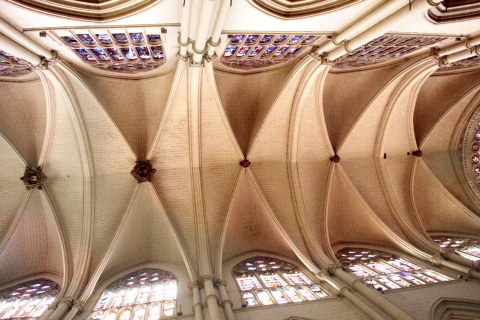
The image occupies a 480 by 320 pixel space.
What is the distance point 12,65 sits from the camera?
888 cm

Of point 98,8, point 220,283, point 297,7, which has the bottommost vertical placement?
point 220,283

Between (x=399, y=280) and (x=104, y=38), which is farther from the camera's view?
(x=399, y=280)

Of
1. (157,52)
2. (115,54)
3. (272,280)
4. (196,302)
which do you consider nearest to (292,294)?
(272,280)

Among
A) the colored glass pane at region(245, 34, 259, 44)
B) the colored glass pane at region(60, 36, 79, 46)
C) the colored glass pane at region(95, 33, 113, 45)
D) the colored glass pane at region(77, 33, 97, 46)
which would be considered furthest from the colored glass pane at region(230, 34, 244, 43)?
the colored glass pane at region(60, 36, 79, 46)

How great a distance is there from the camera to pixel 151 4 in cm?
670

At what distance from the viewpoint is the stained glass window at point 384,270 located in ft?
32.4

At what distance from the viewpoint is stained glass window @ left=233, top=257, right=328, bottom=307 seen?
9297mm

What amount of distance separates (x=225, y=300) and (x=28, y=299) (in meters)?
7.31

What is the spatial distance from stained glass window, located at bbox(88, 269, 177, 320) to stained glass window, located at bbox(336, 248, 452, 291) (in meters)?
6.48

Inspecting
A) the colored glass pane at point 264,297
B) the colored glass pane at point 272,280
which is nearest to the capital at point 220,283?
the colored glass pane at point 264,297

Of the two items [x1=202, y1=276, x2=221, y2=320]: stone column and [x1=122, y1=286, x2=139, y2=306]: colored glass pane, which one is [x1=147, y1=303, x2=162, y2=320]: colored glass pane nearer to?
[x1=122, y1=286, x2=139, y2=306]: colored glass pane

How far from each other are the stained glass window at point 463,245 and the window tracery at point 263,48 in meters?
10.3

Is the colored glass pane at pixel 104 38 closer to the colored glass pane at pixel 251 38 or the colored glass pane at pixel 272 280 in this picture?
the colored glass pane at pixel 251 38

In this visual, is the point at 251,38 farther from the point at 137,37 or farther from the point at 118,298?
the point at 118,298
